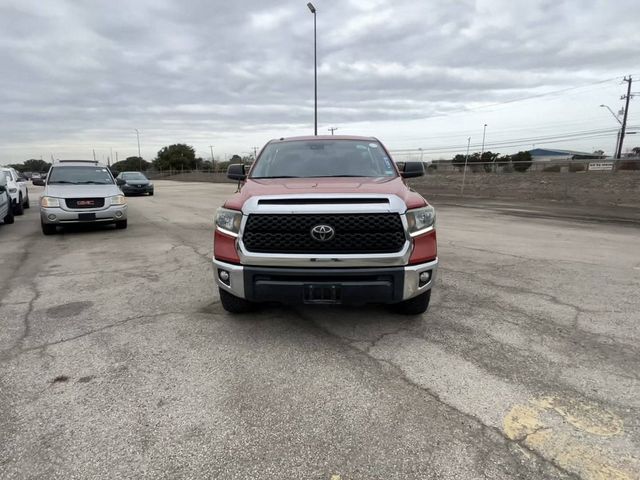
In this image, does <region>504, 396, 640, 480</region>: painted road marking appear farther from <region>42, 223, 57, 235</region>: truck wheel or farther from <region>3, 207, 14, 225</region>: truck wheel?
<region>3, 207, 14, 225</region>: truck wheel

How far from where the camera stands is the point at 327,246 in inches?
138

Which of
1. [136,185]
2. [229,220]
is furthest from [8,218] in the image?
[136,185]

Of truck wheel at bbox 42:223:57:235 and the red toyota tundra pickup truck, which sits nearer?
the red toyota tundra pickup truck

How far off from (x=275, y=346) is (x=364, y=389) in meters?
0.98

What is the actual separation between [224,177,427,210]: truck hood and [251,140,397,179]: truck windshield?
331 millimetres

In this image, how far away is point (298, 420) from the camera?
2.63 m

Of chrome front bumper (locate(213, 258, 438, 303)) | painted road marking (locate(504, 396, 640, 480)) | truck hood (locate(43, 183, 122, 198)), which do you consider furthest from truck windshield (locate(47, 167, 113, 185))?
painted road marking (locate(504, 396, 640, 480))

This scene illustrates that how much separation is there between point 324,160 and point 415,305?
77.7 inches

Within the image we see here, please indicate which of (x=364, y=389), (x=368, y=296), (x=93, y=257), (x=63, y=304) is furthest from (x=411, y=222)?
(x=93, y=257)

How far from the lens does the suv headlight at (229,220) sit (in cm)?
369

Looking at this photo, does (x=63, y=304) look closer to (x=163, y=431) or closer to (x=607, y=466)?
(x=163, y=431)

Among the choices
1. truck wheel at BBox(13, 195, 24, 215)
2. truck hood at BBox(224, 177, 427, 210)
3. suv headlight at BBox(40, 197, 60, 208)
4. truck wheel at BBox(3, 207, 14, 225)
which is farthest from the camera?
truck wheel at BBox(13, 195, 24, 215)

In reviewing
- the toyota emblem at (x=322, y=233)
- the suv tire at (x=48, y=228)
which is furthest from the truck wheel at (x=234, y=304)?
the suv tire at (x=48, y=228)

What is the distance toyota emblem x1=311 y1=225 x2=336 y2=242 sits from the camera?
3.46 m
